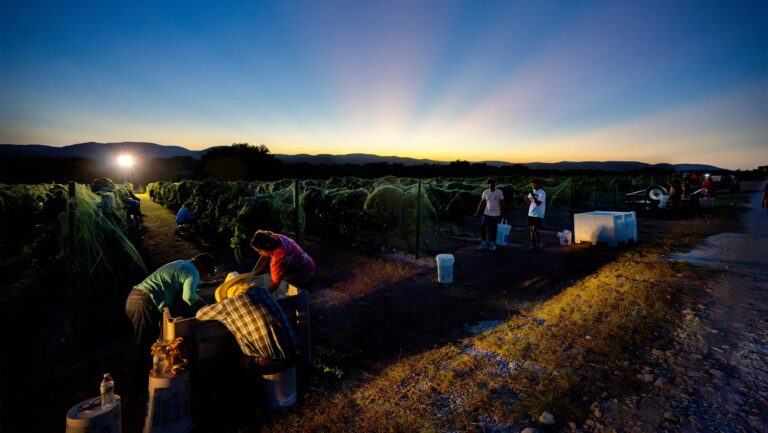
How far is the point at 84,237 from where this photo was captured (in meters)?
5.41

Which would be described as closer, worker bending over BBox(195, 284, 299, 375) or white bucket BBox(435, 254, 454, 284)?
worker bending over BBox(195, 284, 299, 375)

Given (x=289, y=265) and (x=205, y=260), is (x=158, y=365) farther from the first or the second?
(x=289, y=265)

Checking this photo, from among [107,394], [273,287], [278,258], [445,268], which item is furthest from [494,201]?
[107,394]

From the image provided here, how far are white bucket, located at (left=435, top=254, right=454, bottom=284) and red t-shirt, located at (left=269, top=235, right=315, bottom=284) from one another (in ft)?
9.25

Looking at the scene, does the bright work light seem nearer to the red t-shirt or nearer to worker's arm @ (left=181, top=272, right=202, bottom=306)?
the red t-shirt

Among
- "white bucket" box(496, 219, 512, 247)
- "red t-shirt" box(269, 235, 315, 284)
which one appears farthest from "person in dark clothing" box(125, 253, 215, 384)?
"white bucket" box(496, 219, 512, 247)

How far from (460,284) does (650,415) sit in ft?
13.3

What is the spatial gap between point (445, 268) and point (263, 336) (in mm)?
4512

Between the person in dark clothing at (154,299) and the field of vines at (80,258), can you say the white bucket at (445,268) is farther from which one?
the field of vines at (80,258)

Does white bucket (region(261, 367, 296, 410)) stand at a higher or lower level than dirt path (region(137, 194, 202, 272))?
higher

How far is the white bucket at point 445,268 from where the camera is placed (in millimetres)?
6891

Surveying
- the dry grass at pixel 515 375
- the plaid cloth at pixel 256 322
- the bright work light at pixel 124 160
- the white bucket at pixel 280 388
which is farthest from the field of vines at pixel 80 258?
the bright work light at pixel 124 160

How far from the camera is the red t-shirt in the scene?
432 cm

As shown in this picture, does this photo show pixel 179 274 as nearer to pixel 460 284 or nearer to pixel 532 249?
pixel 460 284
